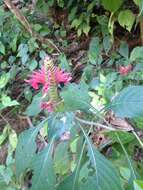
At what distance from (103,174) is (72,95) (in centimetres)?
16

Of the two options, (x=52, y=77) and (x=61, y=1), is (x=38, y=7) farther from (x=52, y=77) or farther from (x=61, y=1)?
(x=52, y=77)

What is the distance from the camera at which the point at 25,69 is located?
8.57 feet

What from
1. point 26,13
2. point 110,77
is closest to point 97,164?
point 110,77

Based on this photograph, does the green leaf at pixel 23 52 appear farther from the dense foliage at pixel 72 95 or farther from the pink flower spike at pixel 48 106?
the pink flower spike at pixel 48 106

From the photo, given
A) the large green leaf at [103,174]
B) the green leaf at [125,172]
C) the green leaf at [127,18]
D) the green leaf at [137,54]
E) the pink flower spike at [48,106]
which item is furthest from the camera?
the green leaf at [127,18]

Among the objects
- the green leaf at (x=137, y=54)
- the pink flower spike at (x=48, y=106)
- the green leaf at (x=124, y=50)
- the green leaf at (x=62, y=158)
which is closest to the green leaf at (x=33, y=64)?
the green leaf at (x=124, y=50)

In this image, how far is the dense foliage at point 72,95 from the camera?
0.82m

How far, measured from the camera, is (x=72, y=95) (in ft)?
2.77

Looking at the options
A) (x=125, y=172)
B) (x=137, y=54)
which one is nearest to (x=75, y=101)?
(x=125, y=172)

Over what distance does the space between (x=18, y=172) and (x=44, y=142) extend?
0.98 metres

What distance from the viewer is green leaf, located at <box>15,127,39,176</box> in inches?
33.3

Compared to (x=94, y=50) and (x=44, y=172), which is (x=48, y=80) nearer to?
(x=44, y=172)

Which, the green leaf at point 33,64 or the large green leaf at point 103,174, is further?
the green leaf at point 33,64

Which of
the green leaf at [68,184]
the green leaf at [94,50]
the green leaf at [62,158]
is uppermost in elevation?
the green leaf at [94,50]
